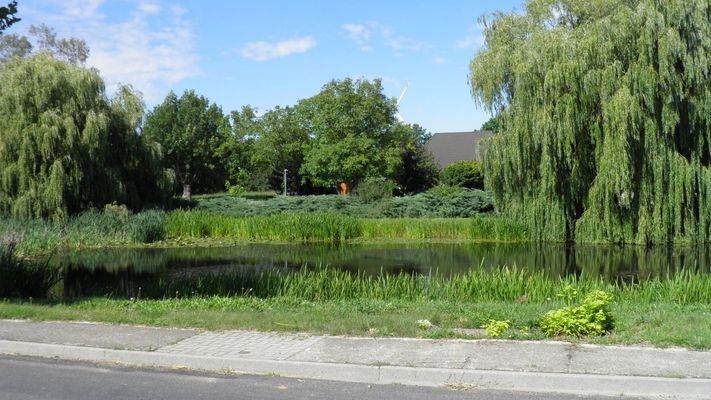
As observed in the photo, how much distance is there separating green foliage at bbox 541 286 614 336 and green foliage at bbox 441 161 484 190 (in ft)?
117

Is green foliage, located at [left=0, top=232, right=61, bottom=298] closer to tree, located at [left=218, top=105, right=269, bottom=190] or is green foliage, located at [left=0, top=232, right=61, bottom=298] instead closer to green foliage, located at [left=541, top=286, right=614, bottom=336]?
green foliage, located at [left=541, top=286, right=614, bottom=336]

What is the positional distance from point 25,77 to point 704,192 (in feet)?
84.5

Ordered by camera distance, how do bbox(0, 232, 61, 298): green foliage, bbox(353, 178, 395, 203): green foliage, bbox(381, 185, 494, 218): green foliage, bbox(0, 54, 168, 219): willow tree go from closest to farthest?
1. bbox(0, 232, 61, 298): green foliage
2. bbox(0, 54, 168, 219): willow tree
3. bbox(381, 185, 494, 218): green foliage
4. bbox(353, 178, 395, 203): green foliage

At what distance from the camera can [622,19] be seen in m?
24.6

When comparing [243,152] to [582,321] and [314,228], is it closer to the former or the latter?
[314,228]

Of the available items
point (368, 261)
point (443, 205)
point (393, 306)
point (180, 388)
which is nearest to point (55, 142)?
point (368, 261)

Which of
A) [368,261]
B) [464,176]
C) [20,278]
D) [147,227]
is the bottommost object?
[368,261]

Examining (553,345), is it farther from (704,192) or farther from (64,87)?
(64,87)

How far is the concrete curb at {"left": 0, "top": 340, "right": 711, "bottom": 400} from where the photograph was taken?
6.52 metres

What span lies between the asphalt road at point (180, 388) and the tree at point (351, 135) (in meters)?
36.9

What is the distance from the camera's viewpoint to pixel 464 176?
44.7m

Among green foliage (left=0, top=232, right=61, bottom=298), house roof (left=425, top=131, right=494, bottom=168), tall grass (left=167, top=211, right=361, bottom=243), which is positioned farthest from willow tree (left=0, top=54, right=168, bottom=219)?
house roof (left=425, top=131, right=494, bottom=168)

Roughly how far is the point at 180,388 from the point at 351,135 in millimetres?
38848

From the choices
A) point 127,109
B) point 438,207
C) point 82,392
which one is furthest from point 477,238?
point 82,392
